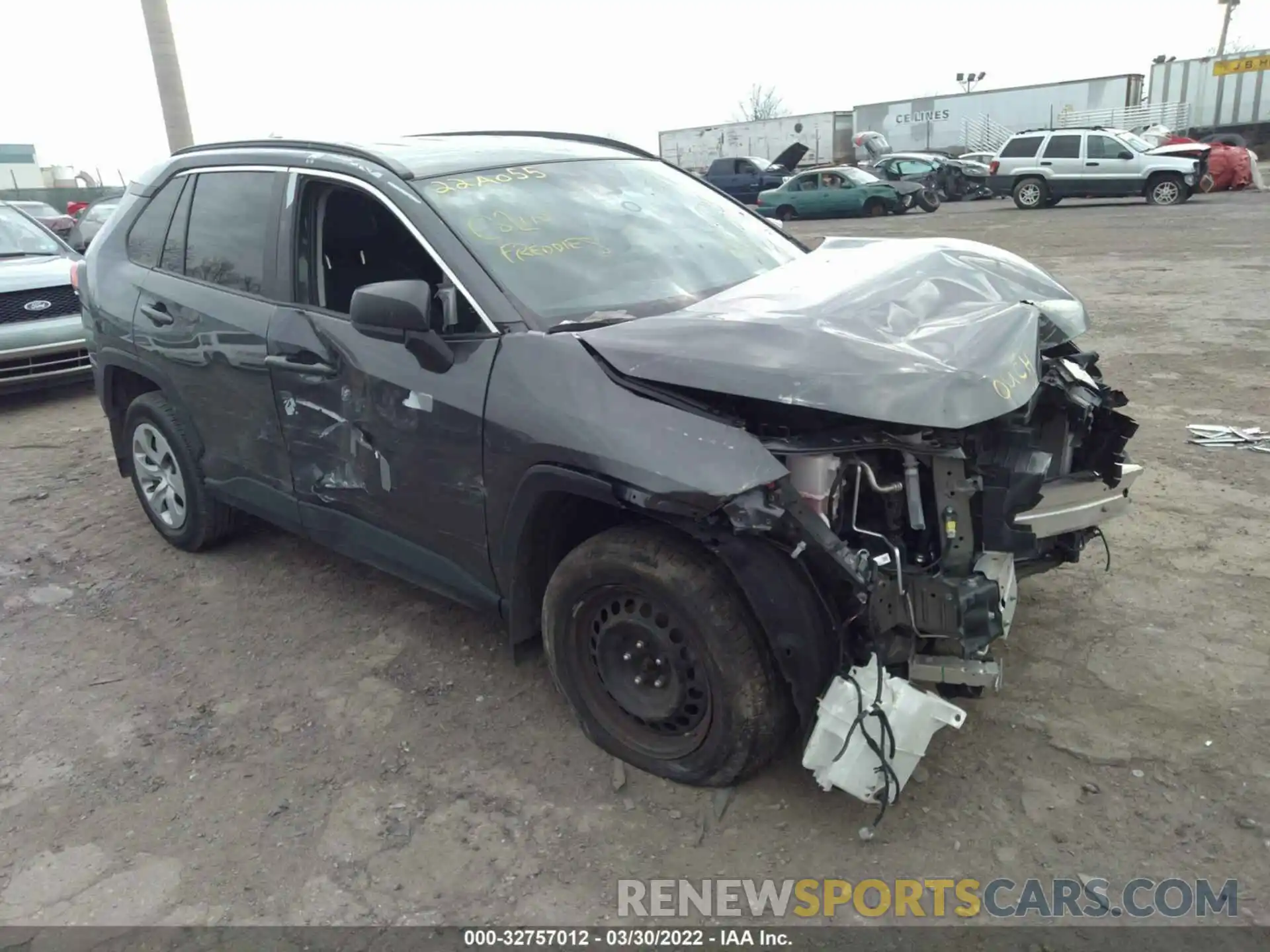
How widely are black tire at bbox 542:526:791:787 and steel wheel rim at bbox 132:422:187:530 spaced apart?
8.30 feet

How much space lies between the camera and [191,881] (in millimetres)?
2633

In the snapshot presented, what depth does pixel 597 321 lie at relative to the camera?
3023 mm

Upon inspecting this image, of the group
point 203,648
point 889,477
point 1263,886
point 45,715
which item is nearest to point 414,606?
point 203,648

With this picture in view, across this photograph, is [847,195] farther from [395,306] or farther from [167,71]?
[395,306]

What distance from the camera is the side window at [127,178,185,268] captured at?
4.38 metres

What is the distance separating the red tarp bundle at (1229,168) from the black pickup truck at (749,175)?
10.8 metres

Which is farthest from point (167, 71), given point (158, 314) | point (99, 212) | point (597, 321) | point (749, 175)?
point (597, 321)

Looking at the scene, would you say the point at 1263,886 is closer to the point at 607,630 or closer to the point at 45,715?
the point at 607,630

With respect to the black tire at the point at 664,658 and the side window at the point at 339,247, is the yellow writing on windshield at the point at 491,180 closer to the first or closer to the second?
the side window at the point at 339,247

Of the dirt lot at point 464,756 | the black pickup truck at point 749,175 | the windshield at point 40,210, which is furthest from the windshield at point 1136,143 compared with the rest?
the windshield at point 40,210

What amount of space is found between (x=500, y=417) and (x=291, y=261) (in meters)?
1.37

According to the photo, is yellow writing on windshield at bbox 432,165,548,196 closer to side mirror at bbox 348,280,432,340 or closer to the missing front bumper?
side mirror at bbox 348,280,432,340

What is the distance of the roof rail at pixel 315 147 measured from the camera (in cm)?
337
